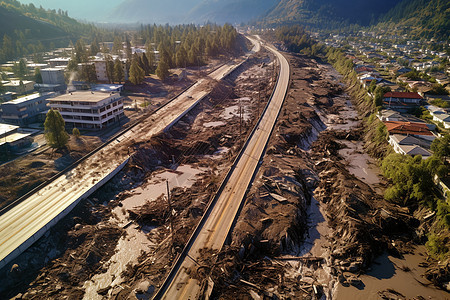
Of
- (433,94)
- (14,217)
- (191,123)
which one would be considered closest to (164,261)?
(14,217)

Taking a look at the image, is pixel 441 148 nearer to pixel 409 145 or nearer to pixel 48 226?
pixel 409 145

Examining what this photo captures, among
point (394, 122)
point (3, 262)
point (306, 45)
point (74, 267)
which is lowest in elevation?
point (74, 267)

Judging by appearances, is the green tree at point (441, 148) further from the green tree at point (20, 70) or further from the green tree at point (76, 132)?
the green tree at point (20, 70)

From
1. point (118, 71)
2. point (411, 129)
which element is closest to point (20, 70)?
point (118, 71)

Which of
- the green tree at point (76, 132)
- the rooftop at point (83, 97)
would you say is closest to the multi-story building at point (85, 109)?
the rooftop at point (83, 97)

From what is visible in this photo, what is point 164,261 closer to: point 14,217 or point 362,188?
point 14,217
